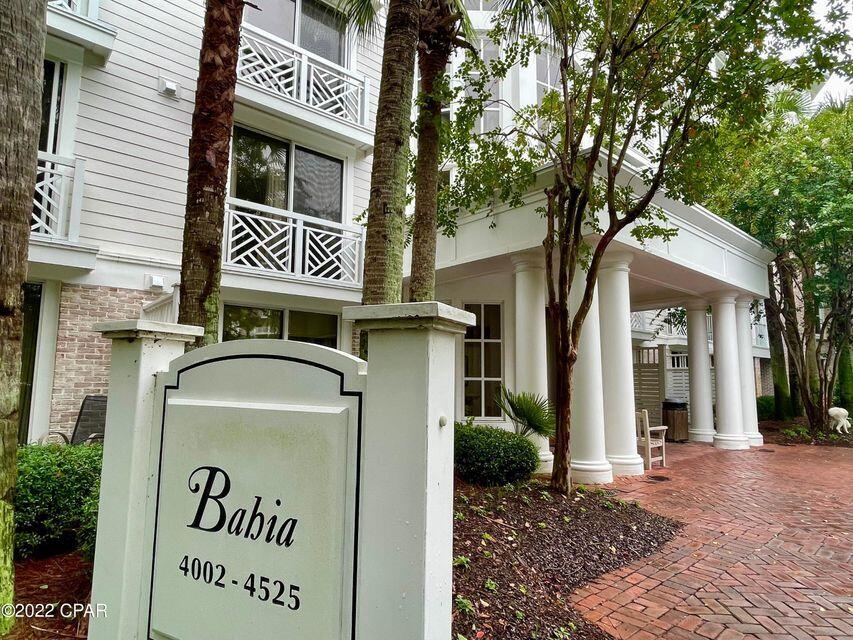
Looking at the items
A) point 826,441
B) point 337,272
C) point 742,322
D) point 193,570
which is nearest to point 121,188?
point 337,272

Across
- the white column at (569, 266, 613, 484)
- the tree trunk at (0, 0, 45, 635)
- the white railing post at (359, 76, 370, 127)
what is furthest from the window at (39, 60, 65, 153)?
the white column at (569, 266, 613, 484)

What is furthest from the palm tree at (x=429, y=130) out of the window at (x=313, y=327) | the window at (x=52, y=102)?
the window at (x=52, y=102)

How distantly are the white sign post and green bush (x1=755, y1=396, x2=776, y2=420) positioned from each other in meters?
16.7

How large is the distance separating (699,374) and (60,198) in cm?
1205

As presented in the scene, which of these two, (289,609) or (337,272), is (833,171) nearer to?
(337,272)

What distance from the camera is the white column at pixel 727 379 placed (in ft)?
34.4

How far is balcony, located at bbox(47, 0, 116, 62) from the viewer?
6801 millimetres

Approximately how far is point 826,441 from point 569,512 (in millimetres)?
10114

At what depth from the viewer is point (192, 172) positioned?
4129 mm

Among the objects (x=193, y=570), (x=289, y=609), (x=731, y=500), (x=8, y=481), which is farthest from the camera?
(x=731, y=500)

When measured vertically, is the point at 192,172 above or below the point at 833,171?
below

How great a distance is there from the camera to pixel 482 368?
33.4 ft

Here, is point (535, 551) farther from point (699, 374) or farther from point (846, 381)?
point (846, 381)

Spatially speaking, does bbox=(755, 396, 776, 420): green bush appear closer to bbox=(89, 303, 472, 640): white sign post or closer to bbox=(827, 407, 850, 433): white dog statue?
bbox=(827, 407, 850, 433): white dog statue
